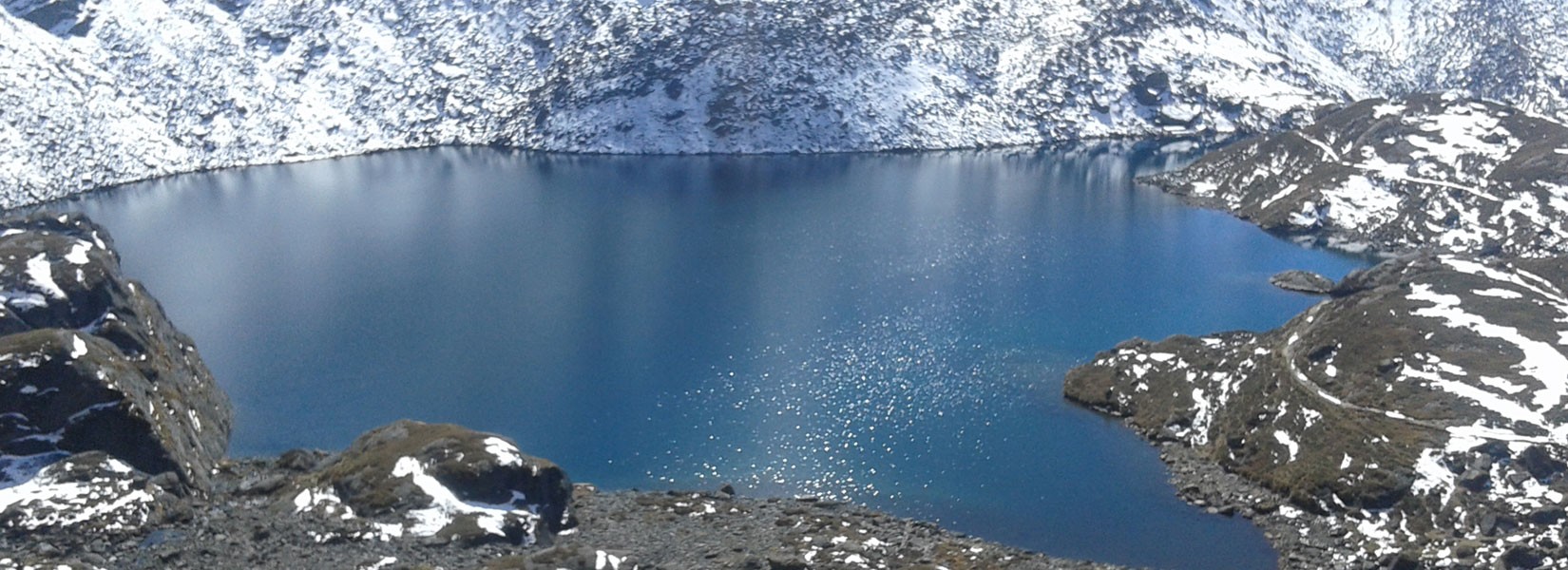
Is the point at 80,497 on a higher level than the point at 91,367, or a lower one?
lower

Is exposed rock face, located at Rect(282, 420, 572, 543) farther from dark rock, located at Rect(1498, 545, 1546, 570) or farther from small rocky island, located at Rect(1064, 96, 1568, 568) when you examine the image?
dark rock, located at Rect(1498, 545, 1546, 570)

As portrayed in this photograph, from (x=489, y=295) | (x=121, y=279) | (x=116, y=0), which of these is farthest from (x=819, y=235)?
(x=116, y=0)

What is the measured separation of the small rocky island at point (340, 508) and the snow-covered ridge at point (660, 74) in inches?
3421

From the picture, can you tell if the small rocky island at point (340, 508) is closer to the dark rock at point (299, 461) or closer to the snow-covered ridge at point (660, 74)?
the dark rock at point (299, 461)

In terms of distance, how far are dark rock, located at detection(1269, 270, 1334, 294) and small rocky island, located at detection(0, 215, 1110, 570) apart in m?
45.3

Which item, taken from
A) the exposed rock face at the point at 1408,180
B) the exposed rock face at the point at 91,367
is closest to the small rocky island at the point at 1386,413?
the exposed rock face at the point at 1408,180

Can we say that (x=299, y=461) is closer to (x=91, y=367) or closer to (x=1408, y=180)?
(x=91, y=367)

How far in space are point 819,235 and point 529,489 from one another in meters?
54.7

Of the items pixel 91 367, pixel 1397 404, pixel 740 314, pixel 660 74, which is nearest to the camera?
pixel 91 367

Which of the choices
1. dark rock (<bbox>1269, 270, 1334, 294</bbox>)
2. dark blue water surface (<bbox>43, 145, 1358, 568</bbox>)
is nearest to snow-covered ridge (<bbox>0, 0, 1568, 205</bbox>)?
dark blue water surface (<bbox>43, 145, 1358, 568</bbox>)

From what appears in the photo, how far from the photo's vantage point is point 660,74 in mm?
150375

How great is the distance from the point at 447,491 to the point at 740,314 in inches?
1245

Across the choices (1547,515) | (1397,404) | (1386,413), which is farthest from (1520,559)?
(1397,404)

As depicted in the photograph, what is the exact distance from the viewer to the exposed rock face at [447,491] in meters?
49.4
